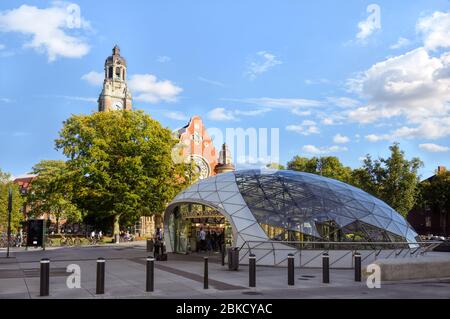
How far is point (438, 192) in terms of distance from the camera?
2335 inches

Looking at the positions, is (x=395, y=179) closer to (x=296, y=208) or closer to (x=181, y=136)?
(x=296, y=208)

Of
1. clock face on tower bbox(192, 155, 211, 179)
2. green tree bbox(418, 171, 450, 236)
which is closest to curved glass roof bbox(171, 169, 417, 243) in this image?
green tree bbox(418, 171, 450, 236)

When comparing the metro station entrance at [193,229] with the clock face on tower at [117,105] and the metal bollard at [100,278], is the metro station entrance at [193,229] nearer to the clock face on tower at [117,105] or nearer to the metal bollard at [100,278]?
Result: the metal bollard at [100,278]

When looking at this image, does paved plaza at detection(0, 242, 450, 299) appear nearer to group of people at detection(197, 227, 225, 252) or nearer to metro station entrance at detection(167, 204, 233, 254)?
metro station entrance at detection(167, 204, 233, 254)

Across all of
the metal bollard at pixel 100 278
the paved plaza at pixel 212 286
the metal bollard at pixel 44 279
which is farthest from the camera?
the paved plaza at pixel 212 286

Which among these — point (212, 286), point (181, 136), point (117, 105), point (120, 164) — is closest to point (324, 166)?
point (181, 136)

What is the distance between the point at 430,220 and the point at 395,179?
87.7 ft

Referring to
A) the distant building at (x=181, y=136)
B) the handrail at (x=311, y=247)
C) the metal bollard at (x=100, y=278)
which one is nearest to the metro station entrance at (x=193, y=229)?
the handrail at (x=311, y=247)

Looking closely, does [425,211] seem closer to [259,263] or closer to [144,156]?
[144,156]

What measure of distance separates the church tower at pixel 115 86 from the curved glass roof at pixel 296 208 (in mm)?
76592

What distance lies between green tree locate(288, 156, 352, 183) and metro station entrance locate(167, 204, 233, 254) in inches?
1666

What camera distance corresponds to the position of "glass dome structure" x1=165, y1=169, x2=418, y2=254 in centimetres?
1978

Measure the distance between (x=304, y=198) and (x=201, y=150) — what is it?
60870 millimetres

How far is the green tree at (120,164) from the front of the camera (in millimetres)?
40812
